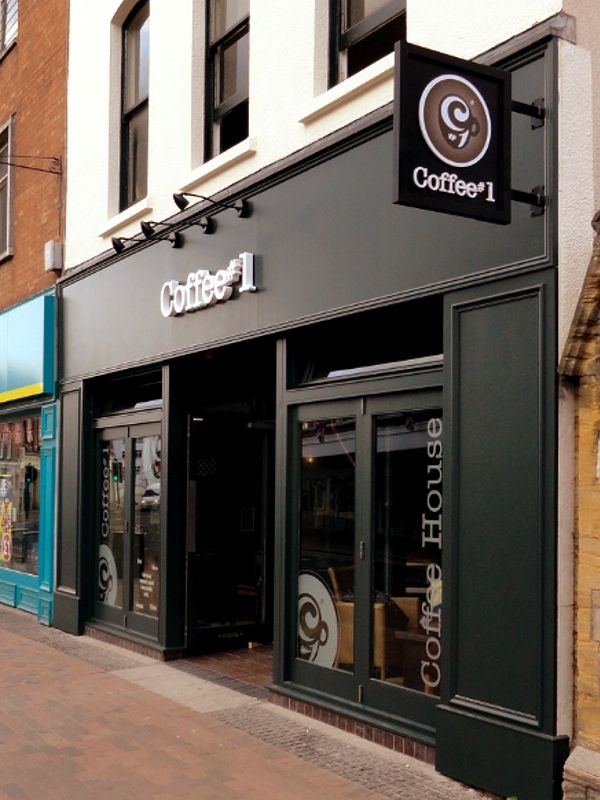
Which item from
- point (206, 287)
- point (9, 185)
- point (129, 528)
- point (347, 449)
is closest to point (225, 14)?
point (206, 287)

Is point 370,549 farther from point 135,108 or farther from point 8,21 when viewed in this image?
point 8,21

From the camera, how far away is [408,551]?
694 centimetres

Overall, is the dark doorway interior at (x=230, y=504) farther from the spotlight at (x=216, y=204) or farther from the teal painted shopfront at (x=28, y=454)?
the teal painted shopfront at (x=28, y=454)

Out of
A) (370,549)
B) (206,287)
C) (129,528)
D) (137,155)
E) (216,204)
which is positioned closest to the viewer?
(370,549)

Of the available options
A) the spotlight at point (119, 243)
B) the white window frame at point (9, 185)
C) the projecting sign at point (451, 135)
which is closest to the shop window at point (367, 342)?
the projecting sign at point (451, 135)

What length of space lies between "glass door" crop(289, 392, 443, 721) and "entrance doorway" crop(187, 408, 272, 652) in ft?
7.69

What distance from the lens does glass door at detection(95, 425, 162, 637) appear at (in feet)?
34.1

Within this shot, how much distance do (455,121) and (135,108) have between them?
6.45m

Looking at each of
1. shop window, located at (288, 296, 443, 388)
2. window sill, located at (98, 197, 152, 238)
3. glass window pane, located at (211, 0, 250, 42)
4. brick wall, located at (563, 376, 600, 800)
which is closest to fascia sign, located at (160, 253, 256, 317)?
shop window, located at (288, 296, 443, 388)

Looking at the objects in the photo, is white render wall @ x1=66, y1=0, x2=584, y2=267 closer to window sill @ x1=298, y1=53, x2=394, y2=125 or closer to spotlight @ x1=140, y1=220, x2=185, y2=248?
window sill @ x1=298, y1=53, x2=394, y2=125

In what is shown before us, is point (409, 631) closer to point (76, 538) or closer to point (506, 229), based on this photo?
point (506, 229)

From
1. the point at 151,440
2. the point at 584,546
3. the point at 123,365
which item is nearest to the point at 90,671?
the point at 151,440

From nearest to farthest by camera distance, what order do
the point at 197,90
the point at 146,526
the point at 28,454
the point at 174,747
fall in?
the point at 174,747
the point at 197,90
the point at 146,526
the point at 28,454

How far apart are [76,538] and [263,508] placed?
7.94 ft
